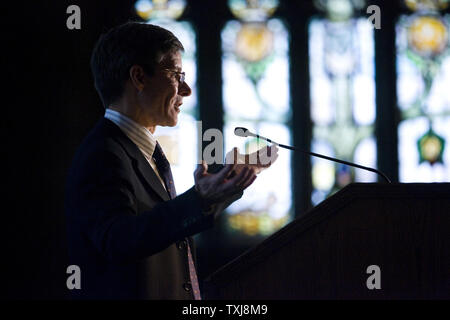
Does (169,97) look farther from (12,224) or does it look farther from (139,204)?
(12,224)

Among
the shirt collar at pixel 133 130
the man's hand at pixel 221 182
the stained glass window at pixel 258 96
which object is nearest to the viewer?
the man's hand at pixel 221 182

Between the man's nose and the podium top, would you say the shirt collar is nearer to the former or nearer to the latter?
the man's nose

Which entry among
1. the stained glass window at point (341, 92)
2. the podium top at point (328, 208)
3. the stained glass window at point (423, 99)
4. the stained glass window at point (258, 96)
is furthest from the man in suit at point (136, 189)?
the stained glass window at point (423, 99)

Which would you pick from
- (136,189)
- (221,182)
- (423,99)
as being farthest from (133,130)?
(423,99)

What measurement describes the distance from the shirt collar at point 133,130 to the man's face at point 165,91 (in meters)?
0.05

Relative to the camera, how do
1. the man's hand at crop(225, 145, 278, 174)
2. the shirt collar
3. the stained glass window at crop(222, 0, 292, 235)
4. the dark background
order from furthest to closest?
the stained glass window at crop(222, 0, 292, 235), the dark background, the shirt collar, the man's hand at crop(225, 145, 278, 174)

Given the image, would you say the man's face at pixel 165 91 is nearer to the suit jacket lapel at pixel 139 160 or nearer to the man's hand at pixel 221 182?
the suit jacket lapel at pixel 139 160

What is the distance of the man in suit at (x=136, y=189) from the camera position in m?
1.64

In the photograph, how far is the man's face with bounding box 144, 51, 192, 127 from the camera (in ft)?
6.64

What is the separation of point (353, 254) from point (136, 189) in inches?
22.5

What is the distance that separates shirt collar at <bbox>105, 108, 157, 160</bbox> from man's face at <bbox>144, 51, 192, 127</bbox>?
47mm

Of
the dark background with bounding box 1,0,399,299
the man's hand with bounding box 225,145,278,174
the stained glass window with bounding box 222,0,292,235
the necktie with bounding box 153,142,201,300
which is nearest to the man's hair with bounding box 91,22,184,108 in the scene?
the necktie with bounding box 153,142,201,300

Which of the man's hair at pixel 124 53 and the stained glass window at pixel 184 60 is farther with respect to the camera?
the stained glass window at pixel 184 60

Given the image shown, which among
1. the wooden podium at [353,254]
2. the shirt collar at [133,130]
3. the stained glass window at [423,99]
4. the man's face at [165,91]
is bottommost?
the wooden podium at [353,254]
